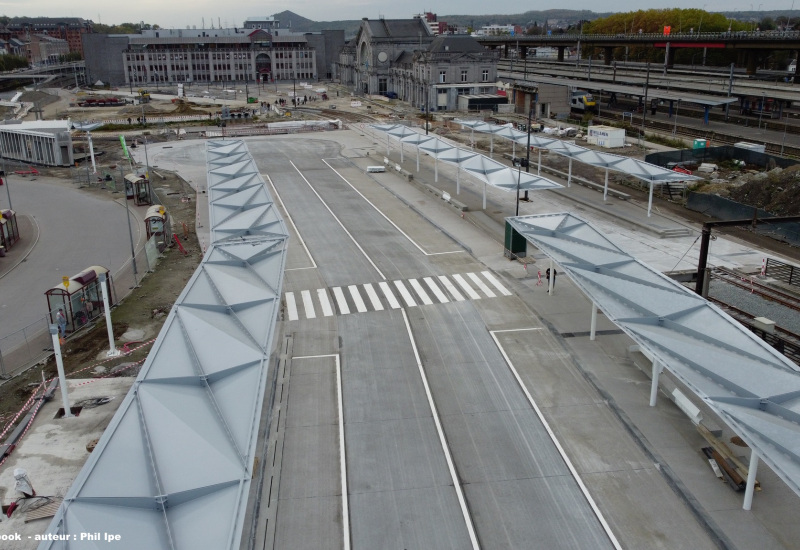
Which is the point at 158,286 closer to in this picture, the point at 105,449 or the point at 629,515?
the point at 105,449

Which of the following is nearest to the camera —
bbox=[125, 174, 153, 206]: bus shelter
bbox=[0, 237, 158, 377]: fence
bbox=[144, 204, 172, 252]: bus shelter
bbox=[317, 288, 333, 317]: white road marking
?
bbox=[0, 237, 158, 377]: fence

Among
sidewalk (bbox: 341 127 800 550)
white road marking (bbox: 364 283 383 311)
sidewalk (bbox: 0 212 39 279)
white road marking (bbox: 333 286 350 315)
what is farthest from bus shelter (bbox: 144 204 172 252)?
sidewalk (bbox: 341 127 800 550)

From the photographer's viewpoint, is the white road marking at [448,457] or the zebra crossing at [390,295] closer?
the white road marking at [448,457]

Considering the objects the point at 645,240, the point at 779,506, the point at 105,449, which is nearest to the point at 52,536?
the point at 105,449

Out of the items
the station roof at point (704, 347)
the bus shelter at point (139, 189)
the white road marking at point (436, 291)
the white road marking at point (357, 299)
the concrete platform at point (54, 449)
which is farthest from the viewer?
the bus shelter at point (139, 189)

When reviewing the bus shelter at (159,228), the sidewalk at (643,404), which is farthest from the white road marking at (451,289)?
the bus shelter at (159,228)

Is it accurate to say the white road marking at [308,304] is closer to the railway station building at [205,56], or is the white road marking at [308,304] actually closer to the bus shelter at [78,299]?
the bus shelter at [78,299]

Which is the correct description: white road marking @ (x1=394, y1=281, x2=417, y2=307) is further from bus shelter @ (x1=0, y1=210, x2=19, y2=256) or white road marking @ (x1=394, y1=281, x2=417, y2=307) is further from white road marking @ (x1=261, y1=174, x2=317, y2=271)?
bus shelter @ (x1=0, y1=210, x2=19, y2=256)
